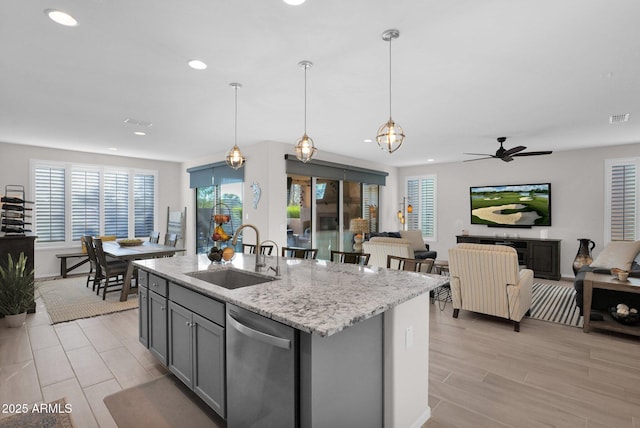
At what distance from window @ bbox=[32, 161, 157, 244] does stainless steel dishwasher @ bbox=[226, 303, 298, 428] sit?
6.73 metres

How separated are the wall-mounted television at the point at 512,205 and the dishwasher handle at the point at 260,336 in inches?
285

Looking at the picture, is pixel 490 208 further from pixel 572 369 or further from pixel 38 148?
pixel 38 148

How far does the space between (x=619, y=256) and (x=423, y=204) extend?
4.43 meters

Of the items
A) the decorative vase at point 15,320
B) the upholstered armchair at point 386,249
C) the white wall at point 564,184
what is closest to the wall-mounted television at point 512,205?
the white wall at point 564,184

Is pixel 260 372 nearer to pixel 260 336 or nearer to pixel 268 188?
pixel 260 336

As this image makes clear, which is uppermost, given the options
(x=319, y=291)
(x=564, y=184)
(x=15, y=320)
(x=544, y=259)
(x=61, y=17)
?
(x=61, y=17)

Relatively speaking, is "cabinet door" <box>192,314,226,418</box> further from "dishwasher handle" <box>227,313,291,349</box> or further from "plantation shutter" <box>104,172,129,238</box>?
"plantation shutter" <box>104,172,129,238</box>

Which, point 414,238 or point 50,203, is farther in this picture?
point 414,238

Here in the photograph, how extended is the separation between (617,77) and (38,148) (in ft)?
29.1

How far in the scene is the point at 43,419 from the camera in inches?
72.1

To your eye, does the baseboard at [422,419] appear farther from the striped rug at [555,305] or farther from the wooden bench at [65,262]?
the wooden bench at [65,262]

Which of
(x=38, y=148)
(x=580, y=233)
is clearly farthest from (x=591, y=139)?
(x=38, y=148)

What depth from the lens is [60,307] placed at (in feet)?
14.6

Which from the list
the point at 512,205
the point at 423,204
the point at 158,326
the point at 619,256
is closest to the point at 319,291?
the point at 158,326
